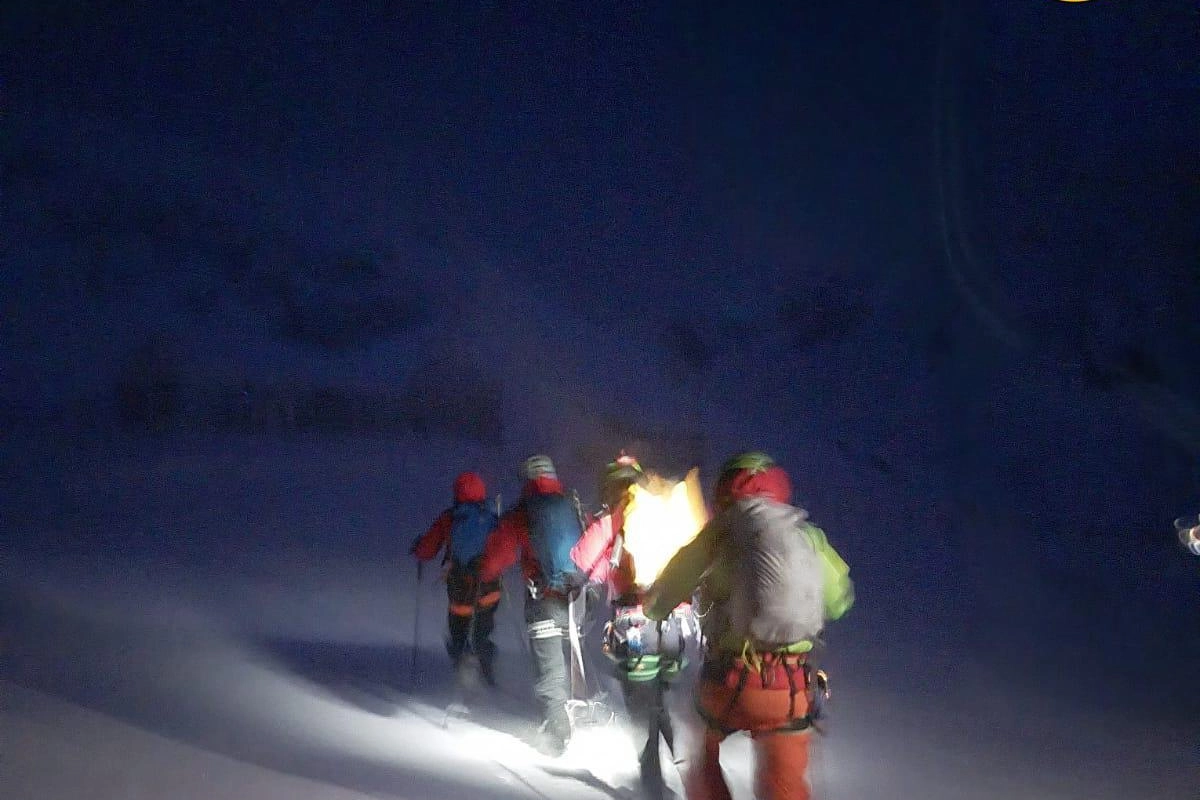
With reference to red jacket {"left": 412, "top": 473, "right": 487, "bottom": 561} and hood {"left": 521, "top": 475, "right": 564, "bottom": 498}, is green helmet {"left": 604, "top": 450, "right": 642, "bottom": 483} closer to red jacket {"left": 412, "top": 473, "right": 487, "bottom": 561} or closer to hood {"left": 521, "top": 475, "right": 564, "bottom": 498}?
hood {"left": 521, "top": 475, "right": 564, "bottom": 498}

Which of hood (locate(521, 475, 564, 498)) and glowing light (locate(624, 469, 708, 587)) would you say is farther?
hood (locate(521, 475, 564, 498))

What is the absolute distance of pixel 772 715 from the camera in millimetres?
3879

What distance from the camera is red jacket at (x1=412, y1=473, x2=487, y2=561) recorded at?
23.8ft

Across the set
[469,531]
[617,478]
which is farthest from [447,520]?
[617,478]

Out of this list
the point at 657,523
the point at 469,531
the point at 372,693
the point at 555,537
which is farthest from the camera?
the point at 372,693

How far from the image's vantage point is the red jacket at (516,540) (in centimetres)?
642

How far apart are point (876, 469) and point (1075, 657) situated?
12613 mm

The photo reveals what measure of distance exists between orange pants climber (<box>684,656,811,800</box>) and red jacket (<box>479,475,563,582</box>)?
8.50 ft

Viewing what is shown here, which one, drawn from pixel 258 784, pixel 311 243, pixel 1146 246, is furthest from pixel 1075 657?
pixel 311 243

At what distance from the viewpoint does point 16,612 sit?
916cm

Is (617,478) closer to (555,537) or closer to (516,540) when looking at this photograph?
(555,537)

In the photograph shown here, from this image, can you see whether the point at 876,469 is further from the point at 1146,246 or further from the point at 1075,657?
the point at 1075,657

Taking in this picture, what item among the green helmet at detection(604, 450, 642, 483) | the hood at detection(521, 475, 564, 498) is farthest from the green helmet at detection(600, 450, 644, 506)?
the hood at detection(521, 475, 564, 498)

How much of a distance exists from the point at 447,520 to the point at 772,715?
3.90 meters
